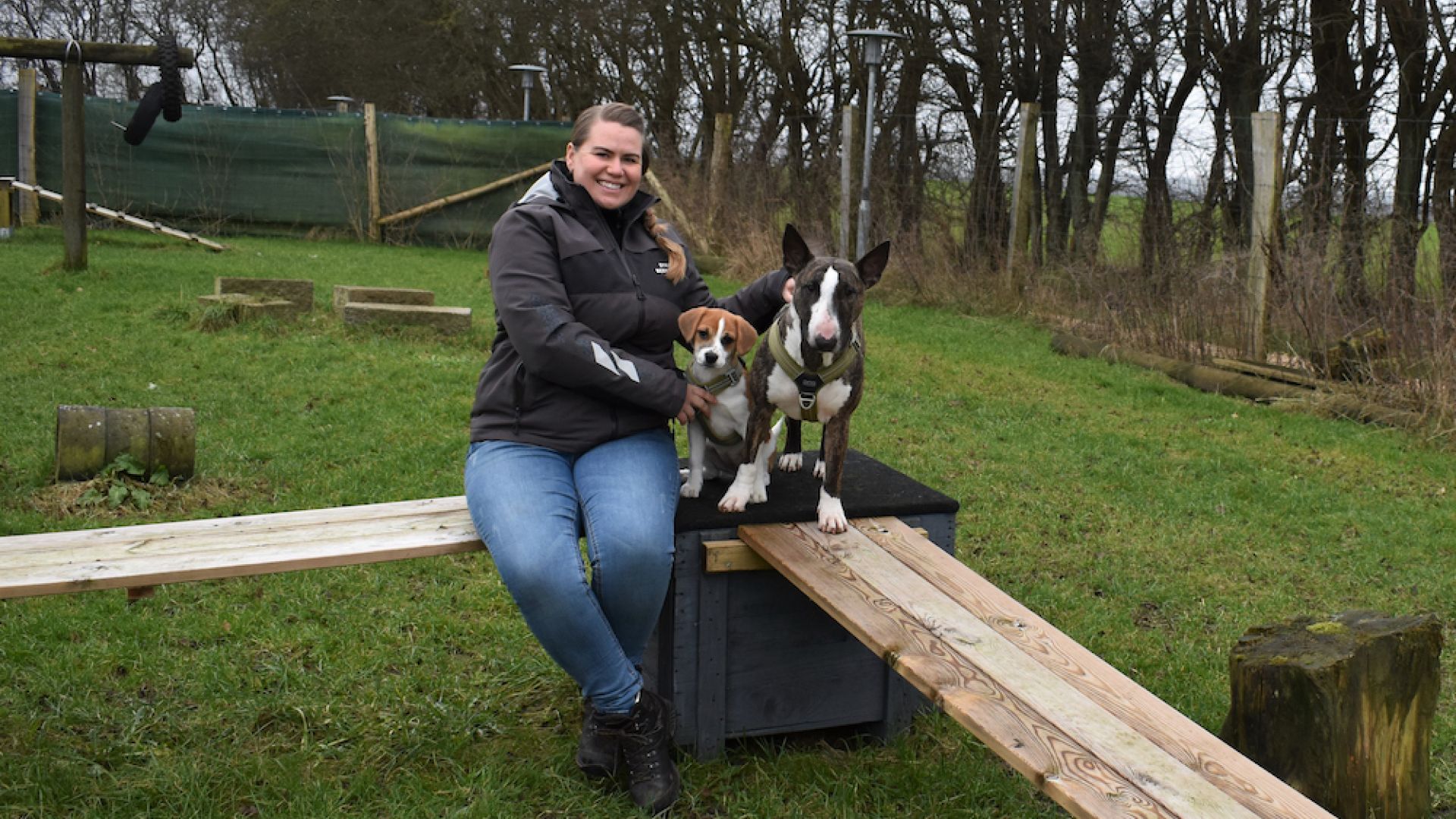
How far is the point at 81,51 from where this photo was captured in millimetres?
10688

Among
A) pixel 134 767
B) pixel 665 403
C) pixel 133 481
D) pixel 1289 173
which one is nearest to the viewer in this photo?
pixel 134 767

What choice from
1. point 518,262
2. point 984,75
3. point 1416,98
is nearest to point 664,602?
point 518,262

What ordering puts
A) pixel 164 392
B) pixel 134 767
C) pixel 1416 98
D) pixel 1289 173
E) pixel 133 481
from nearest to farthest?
pixel 134 767 → pixel 133 481 → pixel 164 392 → pixel 1289 173 → pixel 1416 98

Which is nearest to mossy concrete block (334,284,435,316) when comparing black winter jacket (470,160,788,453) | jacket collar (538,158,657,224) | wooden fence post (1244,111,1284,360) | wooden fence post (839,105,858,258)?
wooden fence post (839,105,858,258)

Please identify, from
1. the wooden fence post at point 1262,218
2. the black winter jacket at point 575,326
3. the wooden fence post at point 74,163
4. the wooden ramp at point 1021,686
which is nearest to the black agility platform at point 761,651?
the wooden ramp at point 1021,686

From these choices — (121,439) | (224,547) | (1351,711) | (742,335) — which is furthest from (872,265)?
(121,439)

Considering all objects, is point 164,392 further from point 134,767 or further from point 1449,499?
point 1449,499

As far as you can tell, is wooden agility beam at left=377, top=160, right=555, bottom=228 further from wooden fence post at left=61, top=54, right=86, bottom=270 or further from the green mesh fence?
wooden fence post at left=61, top=54, right=86, bottom=270

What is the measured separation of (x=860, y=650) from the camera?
11.8 feet

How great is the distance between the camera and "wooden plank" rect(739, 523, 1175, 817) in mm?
2318

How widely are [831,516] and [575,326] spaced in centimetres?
91

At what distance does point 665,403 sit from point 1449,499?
16.4ft

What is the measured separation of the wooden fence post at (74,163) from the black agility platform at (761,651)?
9.53 metres

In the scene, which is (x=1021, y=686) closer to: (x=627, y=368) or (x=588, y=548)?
(x=588, y=548)
